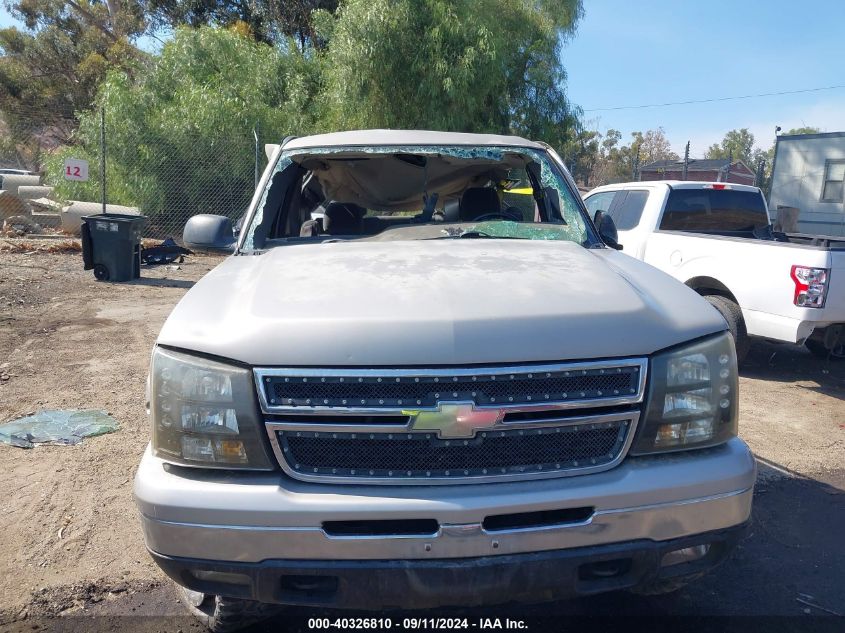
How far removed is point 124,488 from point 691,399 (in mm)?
3153

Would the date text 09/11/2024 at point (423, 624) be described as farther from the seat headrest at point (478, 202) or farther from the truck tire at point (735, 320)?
the truck tire at point (735, 320)

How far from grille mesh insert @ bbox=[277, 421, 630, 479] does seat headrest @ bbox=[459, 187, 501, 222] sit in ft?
7.60

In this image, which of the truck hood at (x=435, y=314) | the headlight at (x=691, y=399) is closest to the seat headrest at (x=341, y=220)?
the truck hood at (x=435, y=314)

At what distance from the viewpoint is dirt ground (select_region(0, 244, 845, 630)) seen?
3043 mm

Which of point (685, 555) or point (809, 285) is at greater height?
point (809, 285)

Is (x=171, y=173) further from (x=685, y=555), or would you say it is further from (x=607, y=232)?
(x=685, y=555)

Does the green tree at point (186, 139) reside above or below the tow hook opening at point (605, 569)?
above

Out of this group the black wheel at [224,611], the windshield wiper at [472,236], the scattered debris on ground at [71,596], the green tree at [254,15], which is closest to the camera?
the black wheel at [224,611]

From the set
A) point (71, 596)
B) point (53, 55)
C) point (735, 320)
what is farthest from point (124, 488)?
point (53, 55)

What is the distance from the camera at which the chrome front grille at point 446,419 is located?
83.7 inches

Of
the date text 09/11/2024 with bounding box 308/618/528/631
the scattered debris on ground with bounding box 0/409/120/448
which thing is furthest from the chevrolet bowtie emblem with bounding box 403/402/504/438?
the scattered debris on ground with bounding box 0/409/120/448

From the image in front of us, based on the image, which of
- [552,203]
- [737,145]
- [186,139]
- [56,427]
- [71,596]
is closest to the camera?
[71,596]

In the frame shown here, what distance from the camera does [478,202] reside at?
4.40 m

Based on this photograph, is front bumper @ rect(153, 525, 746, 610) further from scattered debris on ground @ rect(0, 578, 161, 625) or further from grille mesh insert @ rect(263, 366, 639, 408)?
scattered debris on ground @ rect(0, 578, 161, 625)
